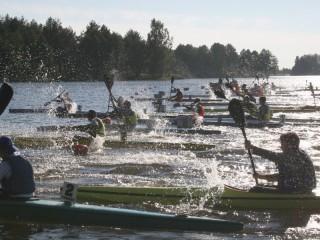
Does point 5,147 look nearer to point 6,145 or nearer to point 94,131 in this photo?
point 6,145

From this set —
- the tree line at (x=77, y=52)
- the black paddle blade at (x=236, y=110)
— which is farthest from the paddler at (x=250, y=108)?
the tree line at (x=77, y=52)

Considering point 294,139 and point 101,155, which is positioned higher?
point 294,139

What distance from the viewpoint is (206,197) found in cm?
1286

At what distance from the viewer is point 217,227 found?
420 inches

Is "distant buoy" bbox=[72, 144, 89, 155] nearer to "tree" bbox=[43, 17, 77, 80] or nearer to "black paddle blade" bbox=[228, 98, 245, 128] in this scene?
"black paddle blade" bbox=[228, 98, 245, 128]

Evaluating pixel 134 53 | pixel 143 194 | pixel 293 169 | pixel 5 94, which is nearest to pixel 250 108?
pixel 143 194

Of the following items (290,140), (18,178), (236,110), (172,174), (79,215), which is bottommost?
(172,174)

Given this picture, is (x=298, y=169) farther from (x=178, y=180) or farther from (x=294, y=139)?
(x=178, y=180)

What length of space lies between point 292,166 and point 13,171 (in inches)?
220

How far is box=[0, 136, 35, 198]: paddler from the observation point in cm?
1057

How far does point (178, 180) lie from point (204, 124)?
17.6 m

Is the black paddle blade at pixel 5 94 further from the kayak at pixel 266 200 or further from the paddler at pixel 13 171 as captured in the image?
the kayak at pixel 266 200

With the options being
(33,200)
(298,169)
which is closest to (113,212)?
(33,200)

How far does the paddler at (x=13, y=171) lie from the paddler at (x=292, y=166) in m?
4.70
